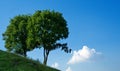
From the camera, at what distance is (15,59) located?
44000mm

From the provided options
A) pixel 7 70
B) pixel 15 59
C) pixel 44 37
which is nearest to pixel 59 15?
pixel 44 37

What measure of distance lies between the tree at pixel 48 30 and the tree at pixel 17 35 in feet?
24.7

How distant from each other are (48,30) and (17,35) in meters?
16.1

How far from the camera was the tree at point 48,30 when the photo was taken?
82.4 m

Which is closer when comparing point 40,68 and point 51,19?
point 40,68

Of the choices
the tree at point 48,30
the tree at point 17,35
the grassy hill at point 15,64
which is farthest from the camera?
the tree at point 17,35

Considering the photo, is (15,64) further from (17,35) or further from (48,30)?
(17,35)

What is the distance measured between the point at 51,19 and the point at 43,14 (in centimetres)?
331

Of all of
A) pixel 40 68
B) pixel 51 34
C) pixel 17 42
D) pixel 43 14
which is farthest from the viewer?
pixel 17 42

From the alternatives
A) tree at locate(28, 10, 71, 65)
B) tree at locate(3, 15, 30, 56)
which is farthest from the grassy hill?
tree at locate(3, 15, 30, 56)

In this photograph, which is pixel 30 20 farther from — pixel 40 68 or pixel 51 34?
pixel 40 68

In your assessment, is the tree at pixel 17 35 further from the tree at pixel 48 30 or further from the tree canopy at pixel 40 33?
the tree at pixel 48 30

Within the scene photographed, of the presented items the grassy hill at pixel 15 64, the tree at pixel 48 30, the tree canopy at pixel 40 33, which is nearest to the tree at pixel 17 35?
the tree canopy at pixel 40 33

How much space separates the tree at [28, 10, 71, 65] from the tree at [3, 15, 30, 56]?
7.53 metres
